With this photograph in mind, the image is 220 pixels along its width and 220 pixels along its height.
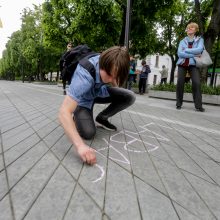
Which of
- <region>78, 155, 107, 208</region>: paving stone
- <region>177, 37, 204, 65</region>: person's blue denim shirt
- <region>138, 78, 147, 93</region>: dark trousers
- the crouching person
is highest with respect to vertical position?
<region>177, 37, 204, 65</region>: person's blue denim shirt

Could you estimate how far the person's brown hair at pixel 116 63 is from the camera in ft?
8.22

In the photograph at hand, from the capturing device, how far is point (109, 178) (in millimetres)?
2156

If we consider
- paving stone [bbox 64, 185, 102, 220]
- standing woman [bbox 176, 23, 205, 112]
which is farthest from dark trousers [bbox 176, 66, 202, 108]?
paving stone [bbox 64, 185, 102, 220]

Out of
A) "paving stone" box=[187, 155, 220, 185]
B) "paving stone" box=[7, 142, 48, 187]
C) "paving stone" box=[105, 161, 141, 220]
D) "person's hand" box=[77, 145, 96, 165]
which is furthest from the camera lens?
"paving stone" box=[187, 155, 220, 185]

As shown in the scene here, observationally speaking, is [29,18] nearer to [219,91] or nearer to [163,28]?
[163,28]

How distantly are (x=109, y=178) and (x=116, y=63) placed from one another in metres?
1.02

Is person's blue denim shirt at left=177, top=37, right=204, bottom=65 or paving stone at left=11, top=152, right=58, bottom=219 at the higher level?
person's blue denim shirt at left=177, top=37, right=204, bottom=65

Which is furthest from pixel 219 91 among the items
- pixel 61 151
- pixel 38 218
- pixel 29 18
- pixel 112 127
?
pixel 29 18

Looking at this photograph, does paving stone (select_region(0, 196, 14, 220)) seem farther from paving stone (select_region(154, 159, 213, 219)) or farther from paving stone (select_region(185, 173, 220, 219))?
paving stone (select_region(185, 173, 220, 219))

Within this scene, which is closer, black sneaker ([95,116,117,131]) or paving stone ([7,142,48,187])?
paving stone ([7,142,48,187])

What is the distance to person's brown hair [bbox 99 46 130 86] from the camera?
8.22ft

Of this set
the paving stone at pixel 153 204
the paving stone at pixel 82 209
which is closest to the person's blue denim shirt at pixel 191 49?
the paving stone at pixel 153 204

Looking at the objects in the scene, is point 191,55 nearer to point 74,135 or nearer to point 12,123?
point 12,123

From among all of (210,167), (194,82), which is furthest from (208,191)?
(194,82)
